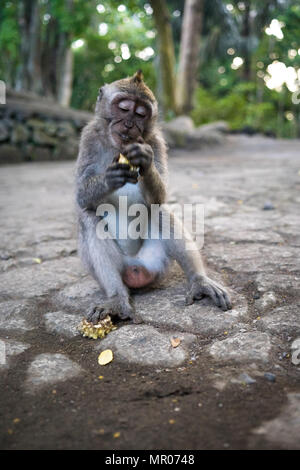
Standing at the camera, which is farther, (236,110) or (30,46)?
(236,110)

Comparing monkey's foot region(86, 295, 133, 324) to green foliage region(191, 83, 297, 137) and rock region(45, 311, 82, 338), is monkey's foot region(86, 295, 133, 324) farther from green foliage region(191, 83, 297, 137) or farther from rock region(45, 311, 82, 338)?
green foliage region(191, 83, 297, 137)

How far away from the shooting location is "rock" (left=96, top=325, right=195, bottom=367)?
2.01m

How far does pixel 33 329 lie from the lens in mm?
2391

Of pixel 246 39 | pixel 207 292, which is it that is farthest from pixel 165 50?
pixel 207 292

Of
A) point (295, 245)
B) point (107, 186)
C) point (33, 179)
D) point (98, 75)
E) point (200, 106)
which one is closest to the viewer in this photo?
point (107, 186)

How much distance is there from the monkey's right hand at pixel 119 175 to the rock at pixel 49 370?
96 centimetres

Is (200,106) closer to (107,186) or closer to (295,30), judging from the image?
(295,30)

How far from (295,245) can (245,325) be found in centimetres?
133

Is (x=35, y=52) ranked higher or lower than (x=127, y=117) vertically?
higher

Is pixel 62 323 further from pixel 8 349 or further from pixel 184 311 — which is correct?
pixel 184 311

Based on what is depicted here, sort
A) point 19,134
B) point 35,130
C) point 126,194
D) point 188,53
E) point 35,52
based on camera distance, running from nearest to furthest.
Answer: point 126,194, point 19,134, point 35,130, point 188,53, point 35,52

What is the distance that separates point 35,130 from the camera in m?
9.95

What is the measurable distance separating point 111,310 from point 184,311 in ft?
1.34

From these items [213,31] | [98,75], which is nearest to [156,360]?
[98,75]
